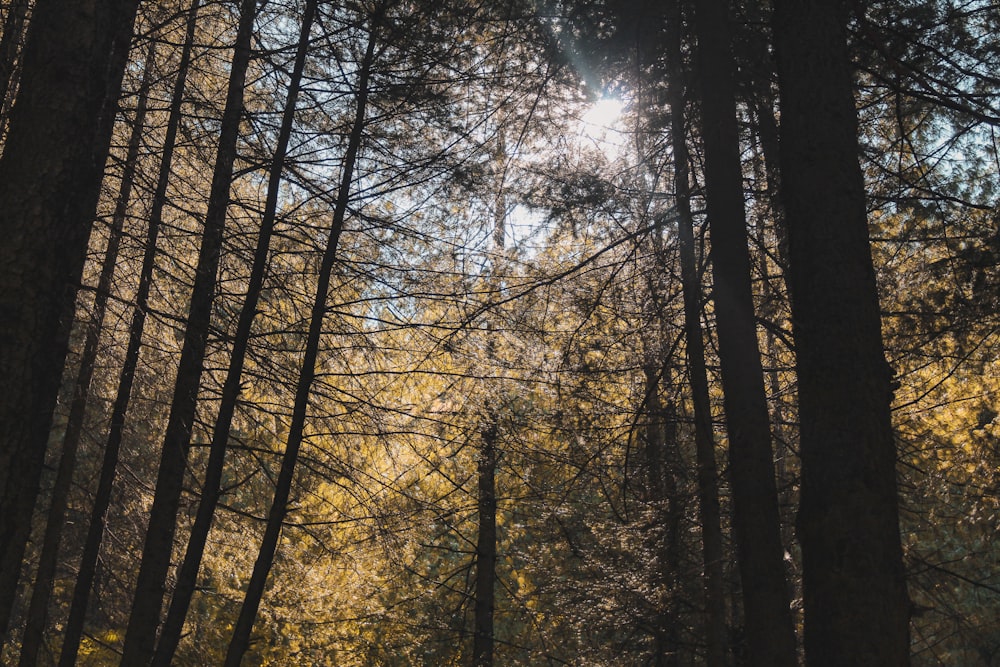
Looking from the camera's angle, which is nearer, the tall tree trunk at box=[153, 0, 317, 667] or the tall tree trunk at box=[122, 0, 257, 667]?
the tall tree trunk at box=[153, 0, 317, 667]

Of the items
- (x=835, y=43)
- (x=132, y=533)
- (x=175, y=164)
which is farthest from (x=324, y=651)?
(x=835, y=43)

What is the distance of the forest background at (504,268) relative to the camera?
3814 mm

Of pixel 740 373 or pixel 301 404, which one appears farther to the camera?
pixel 301 404

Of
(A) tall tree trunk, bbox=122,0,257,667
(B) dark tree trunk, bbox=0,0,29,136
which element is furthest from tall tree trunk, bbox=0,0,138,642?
(A) tall tree trunk, bbox=122,0,257,667

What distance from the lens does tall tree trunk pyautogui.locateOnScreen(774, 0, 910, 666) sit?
12.2 ft

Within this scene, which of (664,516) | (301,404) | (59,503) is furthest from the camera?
(664,516)

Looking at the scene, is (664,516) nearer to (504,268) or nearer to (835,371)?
(504,268)

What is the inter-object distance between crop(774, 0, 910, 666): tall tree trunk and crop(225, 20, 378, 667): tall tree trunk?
3.42m

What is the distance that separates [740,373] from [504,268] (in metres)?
3.53

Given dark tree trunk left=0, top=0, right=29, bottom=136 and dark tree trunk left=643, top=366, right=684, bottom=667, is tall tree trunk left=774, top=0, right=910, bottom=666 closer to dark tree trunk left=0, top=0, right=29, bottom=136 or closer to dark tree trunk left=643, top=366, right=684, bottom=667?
dark tree trunk left=0, top=0, right=29, bottom=136

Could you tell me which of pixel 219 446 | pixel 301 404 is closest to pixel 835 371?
pixel 301 404

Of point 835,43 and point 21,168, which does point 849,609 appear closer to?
point 835,43

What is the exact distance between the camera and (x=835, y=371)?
13.1ft

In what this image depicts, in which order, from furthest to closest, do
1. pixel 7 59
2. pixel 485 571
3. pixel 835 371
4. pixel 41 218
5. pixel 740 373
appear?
pixel 485 571
pixel 740 373
pixel 7 59
pixel 835 371
pixel 41 218
